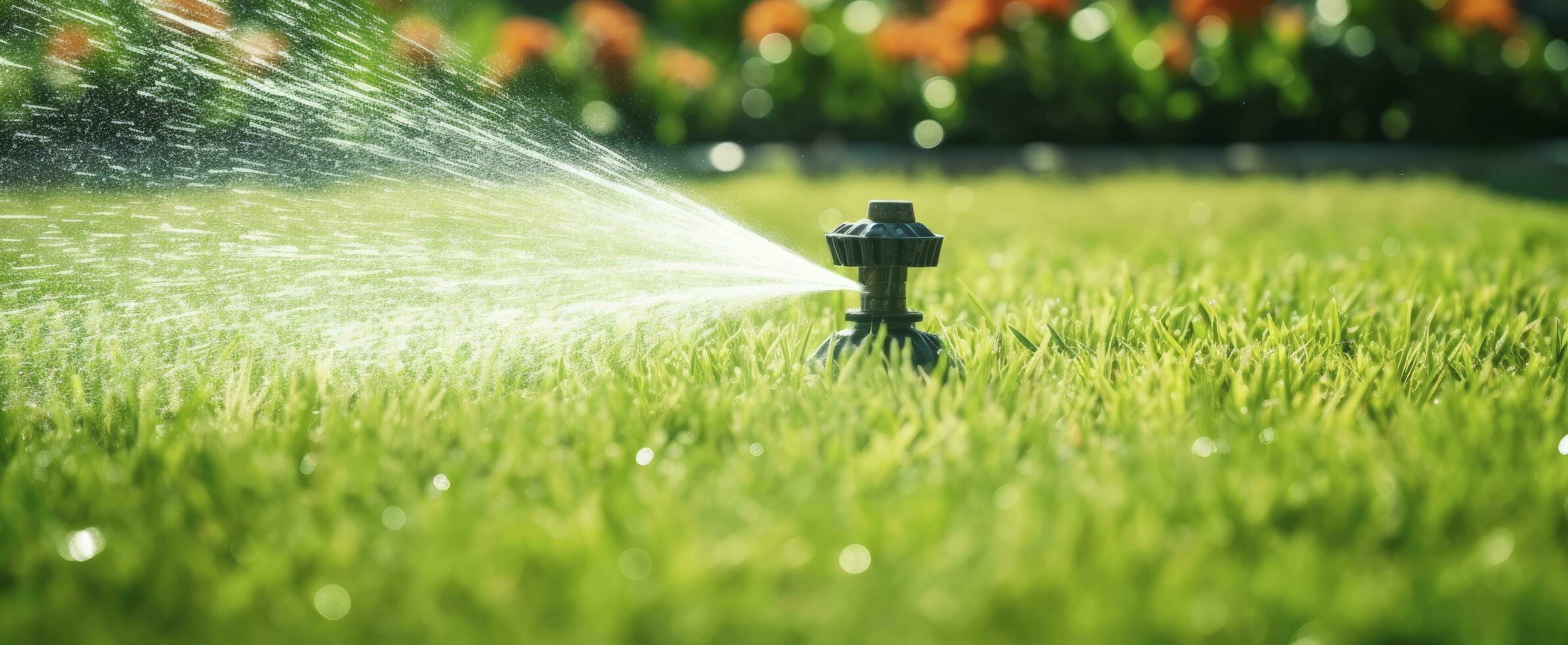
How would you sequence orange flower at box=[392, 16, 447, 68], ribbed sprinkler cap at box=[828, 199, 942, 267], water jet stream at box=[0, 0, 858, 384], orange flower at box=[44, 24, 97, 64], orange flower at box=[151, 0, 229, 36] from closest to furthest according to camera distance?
ribbed sprinkler cap at box=[828, 199, 942, 267]
water jet stream at box=[0, 0, 858, 384]
orange flower at box=[44, 24, 97, 64]
orange flower at box=[151, 0, 229, 36]
orange flower at box=[392, 16, 447, 68]

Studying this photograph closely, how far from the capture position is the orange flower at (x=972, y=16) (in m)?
7.05

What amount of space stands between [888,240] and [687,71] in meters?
5.68

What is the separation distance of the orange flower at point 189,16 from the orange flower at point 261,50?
15 centimetres

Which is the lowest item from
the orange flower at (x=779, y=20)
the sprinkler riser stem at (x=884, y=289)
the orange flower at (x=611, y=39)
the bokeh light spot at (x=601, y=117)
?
the sprinkler riser stem at (x=884, y=289)

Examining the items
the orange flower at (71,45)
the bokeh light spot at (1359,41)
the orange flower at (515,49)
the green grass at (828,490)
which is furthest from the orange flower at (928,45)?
the green grass at (828,490)

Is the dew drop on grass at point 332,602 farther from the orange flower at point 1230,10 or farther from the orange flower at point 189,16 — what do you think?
the orange flower at point 1230,10

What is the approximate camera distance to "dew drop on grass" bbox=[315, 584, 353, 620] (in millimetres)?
1021

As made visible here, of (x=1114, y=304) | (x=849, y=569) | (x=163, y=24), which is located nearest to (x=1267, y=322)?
(x=1114, y=304)

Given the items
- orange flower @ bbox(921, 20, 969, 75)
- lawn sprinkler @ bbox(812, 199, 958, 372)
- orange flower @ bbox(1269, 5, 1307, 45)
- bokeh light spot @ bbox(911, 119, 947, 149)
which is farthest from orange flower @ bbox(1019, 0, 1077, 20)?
lawn sprinkler @ bbox(812, 199, 958, 372)

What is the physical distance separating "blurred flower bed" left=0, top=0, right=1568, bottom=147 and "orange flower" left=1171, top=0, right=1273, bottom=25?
12 mm

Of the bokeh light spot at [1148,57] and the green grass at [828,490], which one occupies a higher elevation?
the bokeh light spot at [1148,57]

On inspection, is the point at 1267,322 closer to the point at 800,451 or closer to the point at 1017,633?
the point at 800,451

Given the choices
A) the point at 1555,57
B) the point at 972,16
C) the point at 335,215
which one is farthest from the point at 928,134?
the point at 335,215

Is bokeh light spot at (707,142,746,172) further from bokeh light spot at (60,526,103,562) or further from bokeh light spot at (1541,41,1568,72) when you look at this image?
bokeh light spot at (60,526,103,562)
